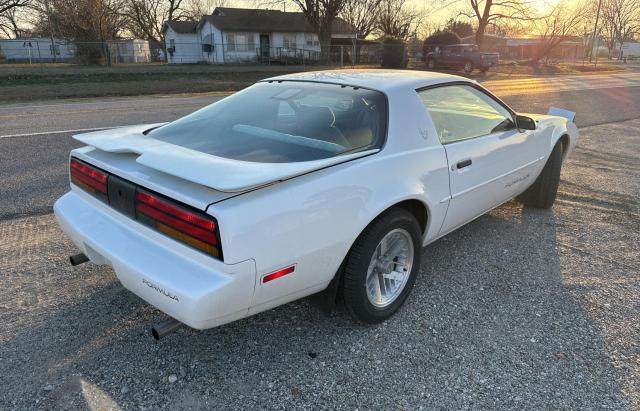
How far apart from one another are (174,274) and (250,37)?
47.3 metres

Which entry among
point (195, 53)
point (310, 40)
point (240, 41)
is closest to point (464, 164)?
point (240, 41)

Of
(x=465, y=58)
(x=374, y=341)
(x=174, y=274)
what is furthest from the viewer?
(x=465, y=58)

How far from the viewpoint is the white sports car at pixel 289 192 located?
213cm

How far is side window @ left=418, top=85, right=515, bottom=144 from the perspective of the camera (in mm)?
3277

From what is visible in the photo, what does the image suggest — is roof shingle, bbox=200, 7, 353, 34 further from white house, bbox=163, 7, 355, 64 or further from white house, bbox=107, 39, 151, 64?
white house, bbox=107, 39, 151, 64

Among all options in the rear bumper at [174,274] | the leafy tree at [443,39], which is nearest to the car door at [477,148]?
the rear bumper at [174,274]

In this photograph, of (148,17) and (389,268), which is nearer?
(389,268)

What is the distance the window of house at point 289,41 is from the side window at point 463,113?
1786 inches

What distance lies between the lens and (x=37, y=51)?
33.1 metres

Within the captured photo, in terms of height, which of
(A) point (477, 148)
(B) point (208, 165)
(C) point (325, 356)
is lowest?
(C) point (325, 356)

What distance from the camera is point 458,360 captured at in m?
2.61

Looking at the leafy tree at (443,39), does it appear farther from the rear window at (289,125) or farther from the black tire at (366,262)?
the black tire at (366,262)

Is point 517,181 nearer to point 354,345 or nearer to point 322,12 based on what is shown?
point 354,345

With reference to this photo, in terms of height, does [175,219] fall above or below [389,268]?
above
